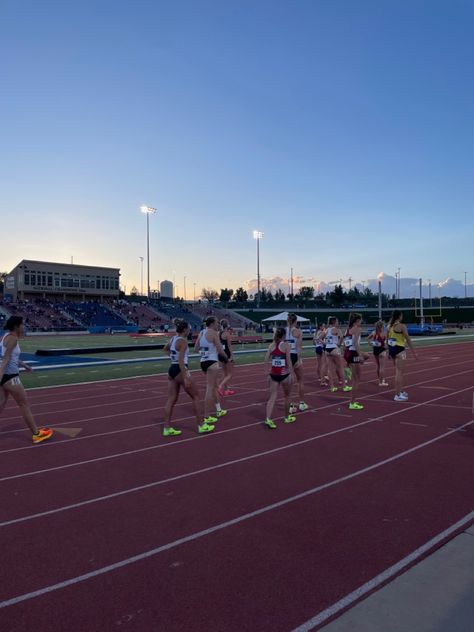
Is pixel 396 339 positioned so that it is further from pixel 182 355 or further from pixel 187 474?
pixel 187 474

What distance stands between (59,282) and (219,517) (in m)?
80.1

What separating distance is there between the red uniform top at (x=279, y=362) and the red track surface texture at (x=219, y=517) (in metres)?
1.00

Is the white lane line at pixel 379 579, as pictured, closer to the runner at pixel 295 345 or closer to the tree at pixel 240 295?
the runner at pixel 295 345

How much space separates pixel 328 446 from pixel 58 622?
4.90 m

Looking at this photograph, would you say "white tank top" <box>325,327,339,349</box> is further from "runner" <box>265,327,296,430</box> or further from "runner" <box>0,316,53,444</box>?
"runner" <box>0,316,53,444</box>

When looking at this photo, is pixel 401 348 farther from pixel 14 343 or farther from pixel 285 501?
pixel 14 343

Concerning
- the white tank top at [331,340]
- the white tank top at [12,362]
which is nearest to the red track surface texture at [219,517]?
the white tank top at [12,362]

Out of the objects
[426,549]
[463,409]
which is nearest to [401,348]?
[463,409]

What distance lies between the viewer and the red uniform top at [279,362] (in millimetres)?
8625

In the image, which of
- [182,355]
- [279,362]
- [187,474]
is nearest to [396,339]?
[279,362]

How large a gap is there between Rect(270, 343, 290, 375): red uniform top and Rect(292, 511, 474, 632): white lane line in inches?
168

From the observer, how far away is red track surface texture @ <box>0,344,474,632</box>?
3.45 m

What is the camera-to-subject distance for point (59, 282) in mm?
79750

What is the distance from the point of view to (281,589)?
3582mm
